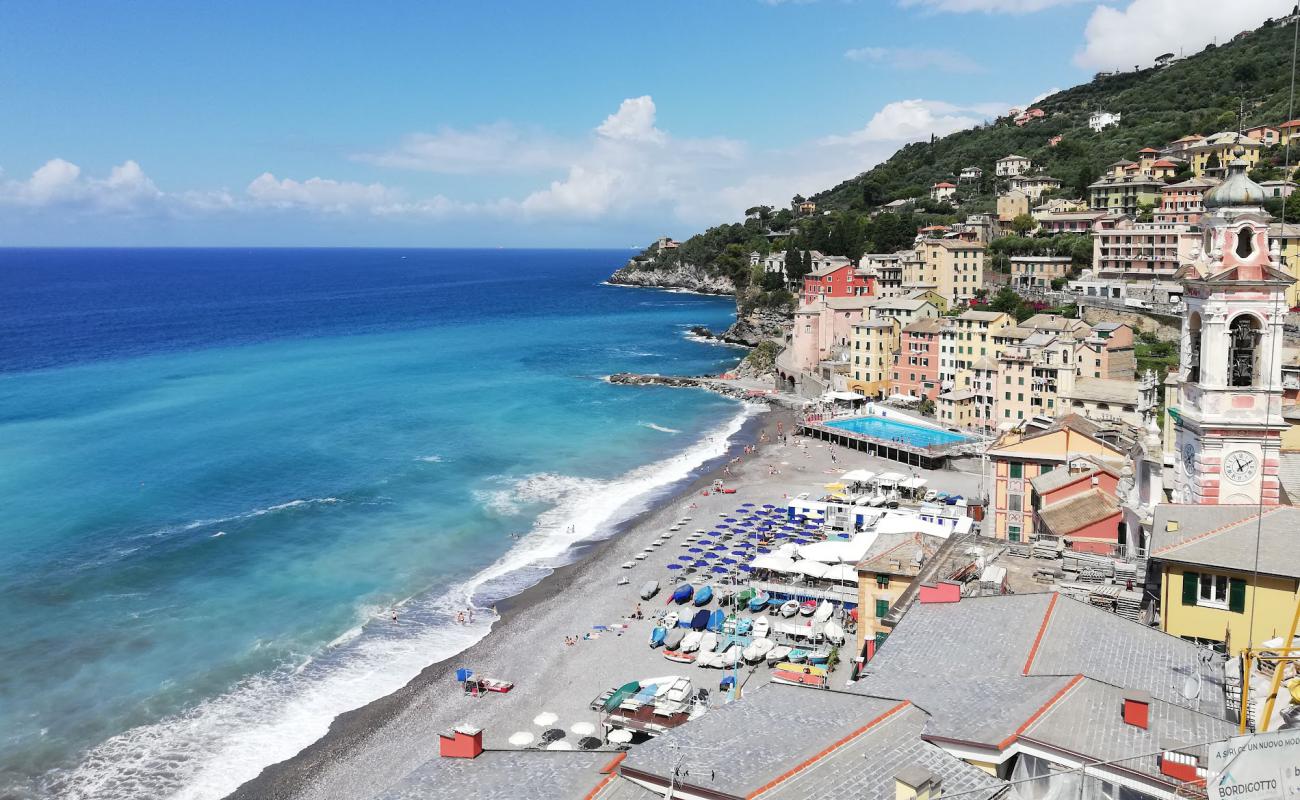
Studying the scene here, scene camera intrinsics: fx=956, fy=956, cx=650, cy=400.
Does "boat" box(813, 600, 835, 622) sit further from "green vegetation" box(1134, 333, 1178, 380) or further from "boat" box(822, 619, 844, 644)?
"green vegetation" box(1134, 333, 1178, 380)

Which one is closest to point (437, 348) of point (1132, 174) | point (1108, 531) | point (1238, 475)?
point (1132, 174)

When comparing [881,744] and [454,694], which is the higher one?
[881,744]

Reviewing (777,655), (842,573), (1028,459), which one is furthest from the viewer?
(842,573)

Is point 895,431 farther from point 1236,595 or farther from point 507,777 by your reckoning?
point 507,777

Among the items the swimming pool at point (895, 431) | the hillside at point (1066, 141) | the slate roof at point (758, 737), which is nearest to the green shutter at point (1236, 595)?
the slate roof at point (758, 737)

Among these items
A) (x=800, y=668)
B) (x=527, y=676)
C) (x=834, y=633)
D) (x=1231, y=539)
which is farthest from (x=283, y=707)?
(x=1231, y=539)

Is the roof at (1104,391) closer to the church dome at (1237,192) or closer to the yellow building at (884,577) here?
the yellow building at (884,577)

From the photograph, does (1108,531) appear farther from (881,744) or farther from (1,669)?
(1,669)
